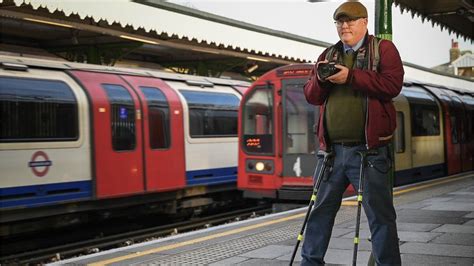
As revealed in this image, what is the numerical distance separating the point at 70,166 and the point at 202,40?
5.87 meters

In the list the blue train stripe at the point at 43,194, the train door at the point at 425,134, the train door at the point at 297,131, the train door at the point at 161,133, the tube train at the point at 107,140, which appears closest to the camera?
the blue train stripe at the point at 43,194

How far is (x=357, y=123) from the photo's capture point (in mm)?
3506

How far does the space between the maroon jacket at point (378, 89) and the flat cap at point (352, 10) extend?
0.62 ft

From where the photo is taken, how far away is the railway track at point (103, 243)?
8.34 metres

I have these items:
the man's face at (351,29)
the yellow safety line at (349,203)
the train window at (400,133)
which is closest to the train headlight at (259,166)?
the yellow safety line at (349,203)

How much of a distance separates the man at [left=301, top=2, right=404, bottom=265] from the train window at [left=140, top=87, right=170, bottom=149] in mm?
7461

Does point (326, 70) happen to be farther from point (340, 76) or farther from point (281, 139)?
point (281, 139)

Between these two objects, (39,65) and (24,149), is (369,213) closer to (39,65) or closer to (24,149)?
(24,149)

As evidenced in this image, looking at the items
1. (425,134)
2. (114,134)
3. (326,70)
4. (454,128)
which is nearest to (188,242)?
(326,70)

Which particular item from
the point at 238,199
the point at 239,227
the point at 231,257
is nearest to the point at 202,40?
the point at 238,199

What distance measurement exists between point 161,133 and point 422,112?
677 cm

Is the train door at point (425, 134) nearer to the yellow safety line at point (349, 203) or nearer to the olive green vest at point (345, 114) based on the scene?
the yellow safety line at point (349, 203)

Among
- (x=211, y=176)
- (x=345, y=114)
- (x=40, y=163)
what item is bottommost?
(x=211, y=176)

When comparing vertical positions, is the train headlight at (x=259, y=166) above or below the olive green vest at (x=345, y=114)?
below
